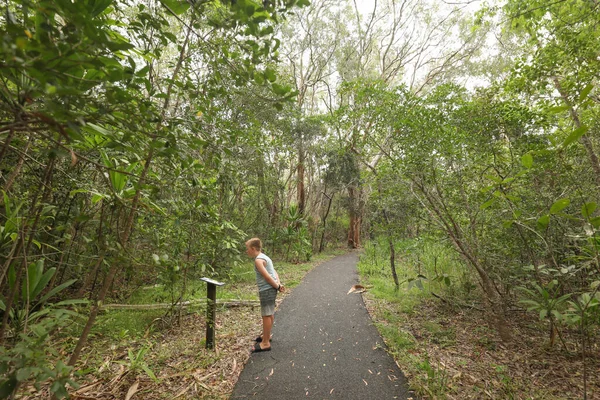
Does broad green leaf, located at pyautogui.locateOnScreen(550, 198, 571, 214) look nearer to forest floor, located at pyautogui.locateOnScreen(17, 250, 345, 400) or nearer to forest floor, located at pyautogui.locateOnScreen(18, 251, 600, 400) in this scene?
forest floor, located at pyautogui.locateOnScreen(18, 251, 600, 400)

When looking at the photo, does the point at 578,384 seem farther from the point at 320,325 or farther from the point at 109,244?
the point at 109,244

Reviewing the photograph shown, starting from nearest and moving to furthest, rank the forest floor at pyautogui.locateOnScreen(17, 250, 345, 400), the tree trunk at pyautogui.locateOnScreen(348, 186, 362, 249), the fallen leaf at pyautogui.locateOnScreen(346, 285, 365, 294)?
the forest floor at pyautogui.locateOnScreen(17, 250, 345, 400) → the fallen leaf at pyautogui.locateOnScreen(346, 285, 365, 294) → the tree trunk at pyautogui.locateOnScreen(348, 186, 362, 249)

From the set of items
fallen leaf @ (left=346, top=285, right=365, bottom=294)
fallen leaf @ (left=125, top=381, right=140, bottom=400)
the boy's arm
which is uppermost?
the boy's arm

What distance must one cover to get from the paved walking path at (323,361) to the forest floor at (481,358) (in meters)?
0.26

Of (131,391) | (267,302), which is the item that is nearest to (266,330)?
(267,302)

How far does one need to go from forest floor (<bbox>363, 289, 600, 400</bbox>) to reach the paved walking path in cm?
26

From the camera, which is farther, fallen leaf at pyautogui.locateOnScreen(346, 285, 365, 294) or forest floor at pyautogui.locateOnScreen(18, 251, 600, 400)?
fallen leaf at pyautogui.locateOnScreen(346, 285, 365, 294)

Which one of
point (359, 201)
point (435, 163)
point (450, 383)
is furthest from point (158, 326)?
point (359, 201)

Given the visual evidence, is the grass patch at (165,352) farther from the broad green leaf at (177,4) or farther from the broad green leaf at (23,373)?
the broad green leaf at (177,4)

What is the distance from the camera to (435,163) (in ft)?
12.2

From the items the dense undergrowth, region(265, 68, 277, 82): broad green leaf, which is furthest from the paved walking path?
region(265, 68, 277, 82): broad green leaf

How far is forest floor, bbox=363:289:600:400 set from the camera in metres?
2.65

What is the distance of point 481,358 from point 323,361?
2.06 m

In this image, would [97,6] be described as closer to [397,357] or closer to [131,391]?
[131,391]
